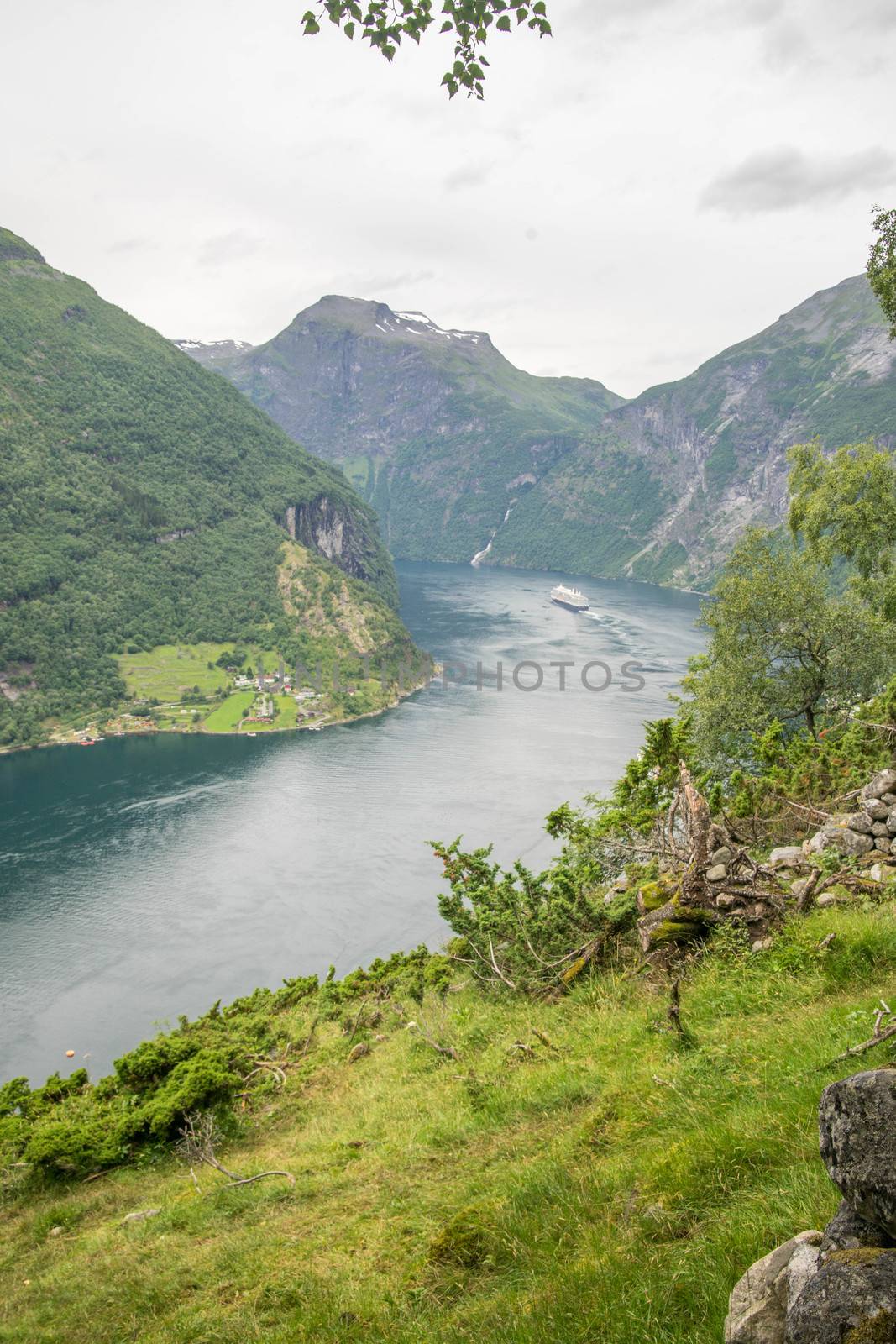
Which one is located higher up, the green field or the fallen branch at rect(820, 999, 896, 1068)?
the fallen branch at rect(820, 999, 896, 1068)

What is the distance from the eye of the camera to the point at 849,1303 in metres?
2.34

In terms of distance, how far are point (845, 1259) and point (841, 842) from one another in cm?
813

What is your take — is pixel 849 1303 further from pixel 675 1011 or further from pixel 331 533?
pixel 331 533

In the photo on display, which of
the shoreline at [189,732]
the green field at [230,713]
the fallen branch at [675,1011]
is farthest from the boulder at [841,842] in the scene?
the green field at [230,713]

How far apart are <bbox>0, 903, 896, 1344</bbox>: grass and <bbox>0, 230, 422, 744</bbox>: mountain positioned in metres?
80.3

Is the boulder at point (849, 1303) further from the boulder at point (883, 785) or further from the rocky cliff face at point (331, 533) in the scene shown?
the rocky cliff face at point (331, 533)

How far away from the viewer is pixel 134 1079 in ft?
39.0

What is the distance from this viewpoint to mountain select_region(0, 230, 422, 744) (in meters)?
103

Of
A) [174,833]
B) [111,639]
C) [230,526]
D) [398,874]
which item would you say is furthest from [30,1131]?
[230,526]

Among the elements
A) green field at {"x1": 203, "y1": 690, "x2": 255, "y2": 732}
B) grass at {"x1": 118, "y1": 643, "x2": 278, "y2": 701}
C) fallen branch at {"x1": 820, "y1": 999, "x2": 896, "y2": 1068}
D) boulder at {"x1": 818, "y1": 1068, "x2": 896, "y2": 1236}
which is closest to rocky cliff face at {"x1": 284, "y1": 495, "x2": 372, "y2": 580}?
grass at {"x1": 118, "y1": 643, "x2": 278, "y2": 701}

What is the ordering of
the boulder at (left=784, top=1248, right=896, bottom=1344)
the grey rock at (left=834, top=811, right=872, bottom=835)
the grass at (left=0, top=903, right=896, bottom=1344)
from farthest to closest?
the grey rock at (left=834, top=811, right=872, bottom=835) < the grass at (left=0, top=903, right=896, bottom=1344) < the boulder at (left=784, top=1248, right=896, bottom=1344)

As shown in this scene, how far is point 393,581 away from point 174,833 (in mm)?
116875

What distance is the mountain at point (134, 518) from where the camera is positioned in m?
103

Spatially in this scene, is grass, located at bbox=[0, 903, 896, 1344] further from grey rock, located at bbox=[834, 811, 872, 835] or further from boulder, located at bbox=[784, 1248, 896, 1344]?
grey rock, located at bbox=[834, 811, 872, 835]
